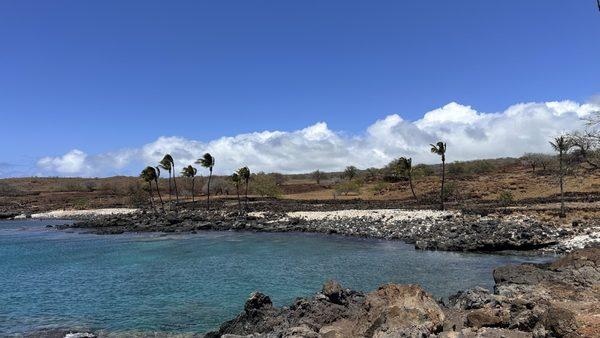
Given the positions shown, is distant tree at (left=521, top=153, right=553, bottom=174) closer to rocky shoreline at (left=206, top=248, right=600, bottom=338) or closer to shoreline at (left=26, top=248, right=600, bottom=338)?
shoreline at (left=26, top=248, right=600, bottom=338)

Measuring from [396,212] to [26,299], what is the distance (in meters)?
44.6

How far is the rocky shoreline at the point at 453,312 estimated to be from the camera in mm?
12516

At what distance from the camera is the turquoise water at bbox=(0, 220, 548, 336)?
22859 mm

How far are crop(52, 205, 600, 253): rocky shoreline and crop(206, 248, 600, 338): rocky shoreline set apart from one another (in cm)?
1717

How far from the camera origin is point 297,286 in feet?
92.3

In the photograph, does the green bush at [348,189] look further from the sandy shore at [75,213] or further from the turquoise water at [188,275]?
the turquoise water at [188,275]

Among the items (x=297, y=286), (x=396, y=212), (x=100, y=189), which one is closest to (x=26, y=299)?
(x=297, y=286)

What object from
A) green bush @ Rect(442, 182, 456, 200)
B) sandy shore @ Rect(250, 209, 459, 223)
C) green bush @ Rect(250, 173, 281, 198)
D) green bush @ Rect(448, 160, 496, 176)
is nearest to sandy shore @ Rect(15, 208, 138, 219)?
green bush @ Rect(250, 173, 281, 198)

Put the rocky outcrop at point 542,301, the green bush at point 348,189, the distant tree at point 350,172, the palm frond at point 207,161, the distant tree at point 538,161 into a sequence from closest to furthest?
the rocky outcrop at point 542,301 → the palm frond at point 207,161 → the green bush at point 348,189 → the distant tree at point 538,161 → the distant tree at point 350,172

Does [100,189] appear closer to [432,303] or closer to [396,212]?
[396,212]

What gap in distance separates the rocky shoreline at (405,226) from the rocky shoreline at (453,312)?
17.2 metres

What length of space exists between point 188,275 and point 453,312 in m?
21.3

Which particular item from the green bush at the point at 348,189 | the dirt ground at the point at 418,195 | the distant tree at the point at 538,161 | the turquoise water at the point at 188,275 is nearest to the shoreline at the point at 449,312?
the turquoise water at the point at 188,275

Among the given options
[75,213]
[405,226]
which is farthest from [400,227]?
[75,213]
